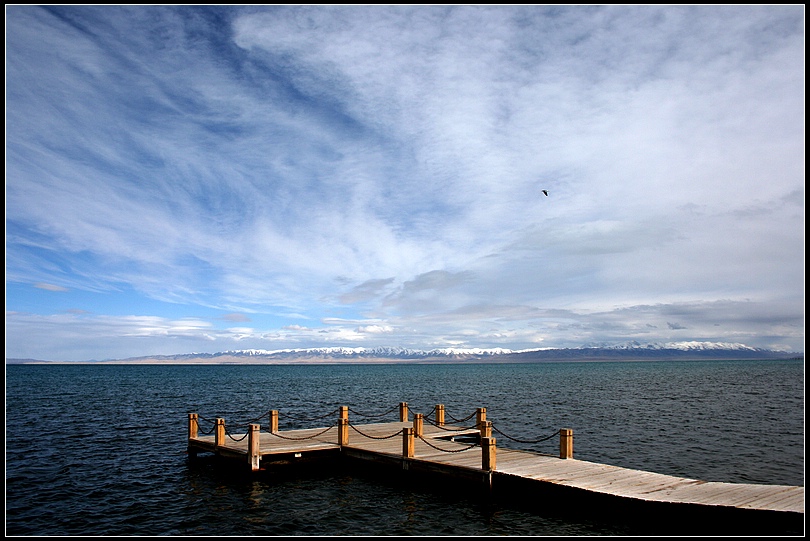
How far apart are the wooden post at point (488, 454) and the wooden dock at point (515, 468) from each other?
1.3 inches

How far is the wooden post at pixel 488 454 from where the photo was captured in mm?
18891

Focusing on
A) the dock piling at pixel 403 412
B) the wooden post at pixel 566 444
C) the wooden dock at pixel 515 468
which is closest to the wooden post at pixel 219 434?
the wooden dock at pixel 515 468

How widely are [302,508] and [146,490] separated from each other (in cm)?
667

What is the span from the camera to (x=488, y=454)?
19.1 m

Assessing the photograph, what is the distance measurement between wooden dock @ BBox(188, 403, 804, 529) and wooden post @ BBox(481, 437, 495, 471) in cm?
3

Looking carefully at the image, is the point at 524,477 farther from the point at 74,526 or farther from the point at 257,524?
the point at 74,526

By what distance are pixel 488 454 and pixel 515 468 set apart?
3.56 ft

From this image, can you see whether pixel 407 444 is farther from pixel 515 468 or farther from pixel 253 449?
pixel 253 449

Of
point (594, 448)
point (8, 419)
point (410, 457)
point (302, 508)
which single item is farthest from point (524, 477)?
point (8, 419)

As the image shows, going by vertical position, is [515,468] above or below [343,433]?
below

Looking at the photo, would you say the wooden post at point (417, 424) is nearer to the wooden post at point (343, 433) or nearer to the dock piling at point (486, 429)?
the wooden post at point (343, 433)

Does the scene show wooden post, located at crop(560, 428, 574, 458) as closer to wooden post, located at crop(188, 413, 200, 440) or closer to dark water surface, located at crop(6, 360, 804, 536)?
dark water surface, located at crop(6, 360, 804, 536)

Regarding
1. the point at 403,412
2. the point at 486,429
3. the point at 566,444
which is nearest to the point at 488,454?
the point at 486,429

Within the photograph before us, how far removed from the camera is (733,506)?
14.0 meters
